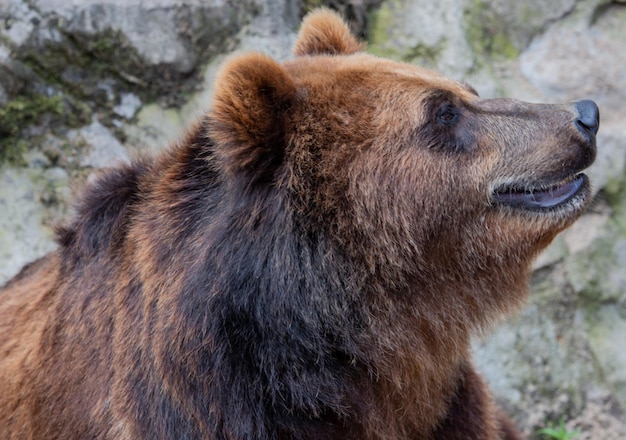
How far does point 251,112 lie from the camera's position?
2574 millimetres

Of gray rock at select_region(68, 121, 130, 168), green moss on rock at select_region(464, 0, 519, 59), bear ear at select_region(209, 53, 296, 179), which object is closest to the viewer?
bear ear at select_region(209, 53, 296, 179)

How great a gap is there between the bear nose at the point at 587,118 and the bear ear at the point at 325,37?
1.04 m

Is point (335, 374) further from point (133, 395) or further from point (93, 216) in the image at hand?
point (93, 216)

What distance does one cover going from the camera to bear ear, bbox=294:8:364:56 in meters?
3.28

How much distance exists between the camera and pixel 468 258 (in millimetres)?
2752

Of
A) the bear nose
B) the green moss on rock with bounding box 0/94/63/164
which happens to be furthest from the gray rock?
the bear nose

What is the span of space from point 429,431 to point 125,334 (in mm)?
1273

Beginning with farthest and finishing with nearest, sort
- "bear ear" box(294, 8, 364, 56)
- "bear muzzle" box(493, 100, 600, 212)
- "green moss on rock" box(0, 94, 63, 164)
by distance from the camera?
"green moss on rock" box(0, 94, 63, 164), "bear ear" box(294, 8, 364, 56), "bear muzzle" box(493, 100, 600, 212)

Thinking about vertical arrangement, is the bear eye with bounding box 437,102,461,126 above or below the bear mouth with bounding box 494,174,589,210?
above

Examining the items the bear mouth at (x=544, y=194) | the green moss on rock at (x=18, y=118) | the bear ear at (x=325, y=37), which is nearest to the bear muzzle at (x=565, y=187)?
the bear mouth at (x=544, y=194)

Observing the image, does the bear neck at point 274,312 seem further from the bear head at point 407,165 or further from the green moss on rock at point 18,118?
the green moss on rock at point 18,118

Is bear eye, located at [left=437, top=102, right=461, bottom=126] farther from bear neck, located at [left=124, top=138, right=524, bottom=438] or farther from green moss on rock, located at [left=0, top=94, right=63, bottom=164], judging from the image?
green moss on rock, located at [left=0, top=94, right=63, bottom=164]

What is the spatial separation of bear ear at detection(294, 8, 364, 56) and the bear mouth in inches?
40.3

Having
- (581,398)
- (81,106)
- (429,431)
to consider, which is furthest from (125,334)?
(581,398)
